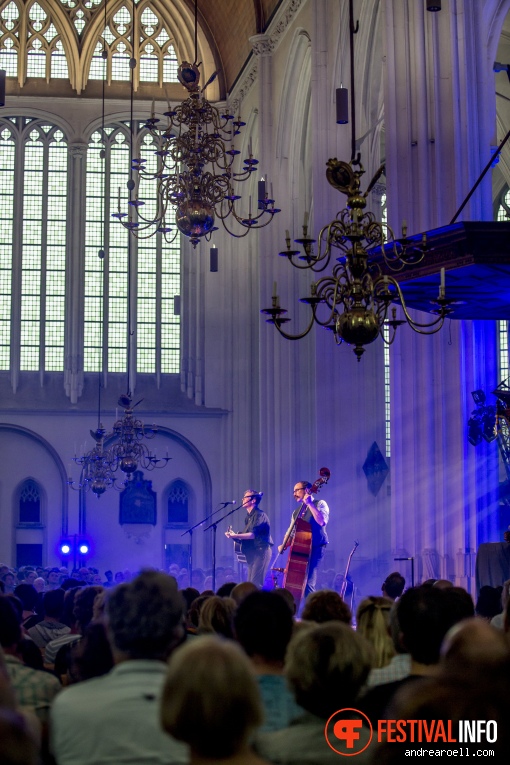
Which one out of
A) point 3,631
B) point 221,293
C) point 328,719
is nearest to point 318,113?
point 221,293

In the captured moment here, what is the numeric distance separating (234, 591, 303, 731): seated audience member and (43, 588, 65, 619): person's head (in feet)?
11.1

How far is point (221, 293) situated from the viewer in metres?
26.7

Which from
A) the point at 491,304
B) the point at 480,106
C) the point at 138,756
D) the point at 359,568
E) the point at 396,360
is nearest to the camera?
the point at 138,756

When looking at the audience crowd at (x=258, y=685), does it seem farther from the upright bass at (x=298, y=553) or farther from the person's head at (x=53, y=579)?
the person's head at (x=53, y=579)

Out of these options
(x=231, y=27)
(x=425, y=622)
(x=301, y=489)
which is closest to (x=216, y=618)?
(x=425, y=622)

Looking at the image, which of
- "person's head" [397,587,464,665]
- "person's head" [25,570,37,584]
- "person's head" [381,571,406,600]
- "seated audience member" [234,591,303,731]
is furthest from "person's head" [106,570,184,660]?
"person's head" [25,570,37,584]

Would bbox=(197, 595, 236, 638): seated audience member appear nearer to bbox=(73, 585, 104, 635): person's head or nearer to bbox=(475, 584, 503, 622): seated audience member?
bbox=(73, 585, 104, 635): person's head

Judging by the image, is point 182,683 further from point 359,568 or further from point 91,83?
point 91,83

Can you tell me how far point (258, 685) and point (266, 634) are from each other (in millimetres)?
1316

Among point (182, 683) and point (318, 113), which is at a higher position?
point (318, 113)

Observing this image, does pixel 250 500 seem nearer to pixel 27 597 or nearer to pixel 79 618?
pixel 27 597

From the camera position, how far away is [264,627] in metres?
3.66

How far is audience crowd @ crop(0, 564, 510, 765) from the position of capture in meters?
1.86

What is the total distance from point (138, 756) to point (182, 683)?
599 mm
